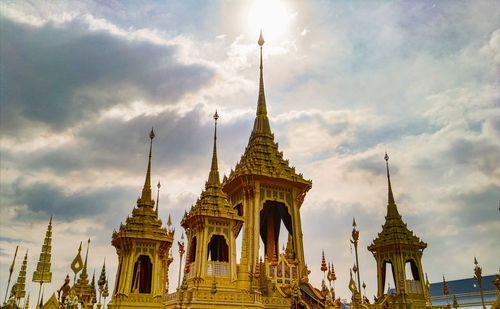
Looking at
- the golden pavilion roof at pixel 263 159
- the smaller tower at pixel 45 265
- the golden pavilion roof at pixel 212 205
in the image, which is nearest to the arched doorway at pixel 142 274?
the golden pavilion roof at pixel 212 205

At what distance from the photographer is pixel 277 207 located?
1667 inches

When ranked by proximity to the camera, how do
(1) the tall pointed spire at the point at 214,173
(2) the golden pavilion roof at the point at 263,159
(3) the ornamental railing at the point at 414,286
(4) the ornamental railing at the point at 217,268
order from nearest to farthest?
(4) the ornamental railing at the point at 217,268 → (1) the tall pointed spire at the point at 214,173 → (2) the golden pavilion roof at the point at 263,159 → (3) the ornamental railing at the point at 414,286

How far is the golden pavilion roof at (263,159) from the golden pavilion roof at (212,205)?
4.34m

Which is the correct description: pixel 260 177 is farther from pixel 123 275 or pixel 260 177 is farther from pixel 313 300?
pixel 123 275

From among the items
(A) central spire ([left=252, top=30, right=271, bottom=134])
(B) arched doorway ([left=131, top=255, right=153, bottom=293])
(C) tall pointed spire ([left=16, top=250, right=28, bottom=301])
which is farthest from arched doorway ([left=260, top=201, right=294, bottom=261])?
(C) tall pointed spire ([left=16, top=250, right=28, bottom=301])

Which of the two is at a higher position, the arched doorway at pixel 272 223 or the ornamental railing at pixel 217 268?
the arched doorway at pixel 272 223

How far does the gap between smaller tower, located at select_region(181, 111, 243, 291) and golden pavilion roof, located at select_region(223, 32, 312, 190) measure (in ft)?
16.9

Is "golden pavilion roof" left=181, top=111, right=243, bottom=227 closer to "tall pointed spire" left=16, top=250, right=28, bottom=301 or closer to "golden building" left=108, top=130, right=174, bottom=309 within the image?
"golden building" left=108, top=130, right=174, bottom=309

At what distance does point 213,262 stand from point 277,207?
12322mm

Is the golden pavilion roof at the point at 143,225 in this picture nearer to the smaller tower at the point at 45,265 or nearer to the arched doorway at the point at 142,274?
the arched doorway at the point at 142,274

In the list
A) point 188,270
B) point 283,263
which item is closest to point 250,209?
point 283,263

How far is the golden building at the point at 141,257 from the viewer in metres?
29.0

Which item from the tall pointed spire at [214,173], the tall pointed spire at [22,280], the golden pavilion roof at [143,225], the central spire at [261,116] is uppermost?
the central spire at [261,116]

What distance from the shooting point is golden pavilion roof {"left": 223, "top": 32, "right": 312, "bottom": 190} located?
128 feet
